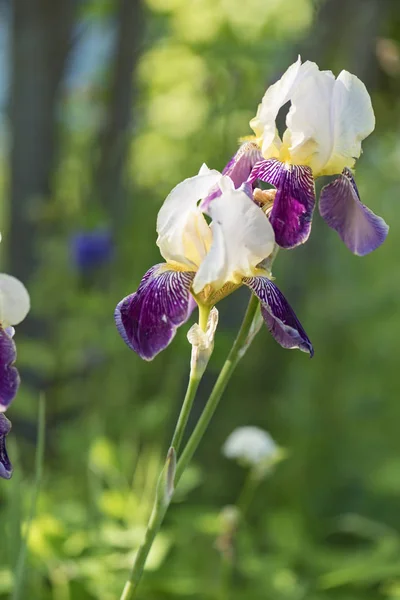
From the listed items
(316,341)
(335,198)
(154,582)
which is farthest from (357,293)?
(335,198)

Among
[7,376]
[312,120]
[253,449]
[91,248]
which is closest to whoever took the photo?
[7,376]

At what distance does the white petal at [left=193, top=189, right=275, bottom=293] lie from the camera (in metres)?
0.71

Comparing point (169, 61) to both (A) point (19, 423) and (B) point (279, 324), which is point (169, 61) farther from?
(B) point (279, 324)

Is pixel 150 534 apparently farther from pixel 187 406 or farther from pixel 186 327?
pixel 186 327

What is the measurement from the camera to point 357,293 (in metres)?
3.21

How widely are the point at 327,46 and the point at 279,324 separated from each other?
2.02 meters

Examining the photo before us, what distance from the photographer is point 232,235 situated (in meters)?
0.72

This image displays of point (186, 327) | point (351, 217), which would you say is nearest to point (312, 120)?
point (351, 217)

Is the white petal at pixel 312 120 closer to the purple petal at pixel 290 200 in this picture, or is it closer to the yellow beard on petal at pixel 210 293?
the purple petal at pixel 290 200

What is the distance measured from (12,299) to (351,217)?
15.0 inches

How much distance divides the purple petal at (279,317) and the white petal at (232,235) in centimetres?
3

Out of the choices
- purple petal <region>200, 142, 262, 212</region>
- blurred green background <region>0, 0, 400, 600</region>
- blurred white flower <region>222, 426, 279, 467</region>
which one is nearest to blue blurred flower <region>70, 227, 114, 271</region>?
blurred green background <region>0, 0, 400, 600</region>

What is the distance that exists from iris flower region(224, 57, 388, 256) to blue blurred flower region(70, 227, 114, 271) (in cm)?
172

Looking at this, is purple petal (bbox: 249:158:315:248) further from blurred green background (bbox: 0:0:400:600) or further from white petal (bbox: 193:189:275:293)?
blurred green background (bbox: 0:0:400:600)
